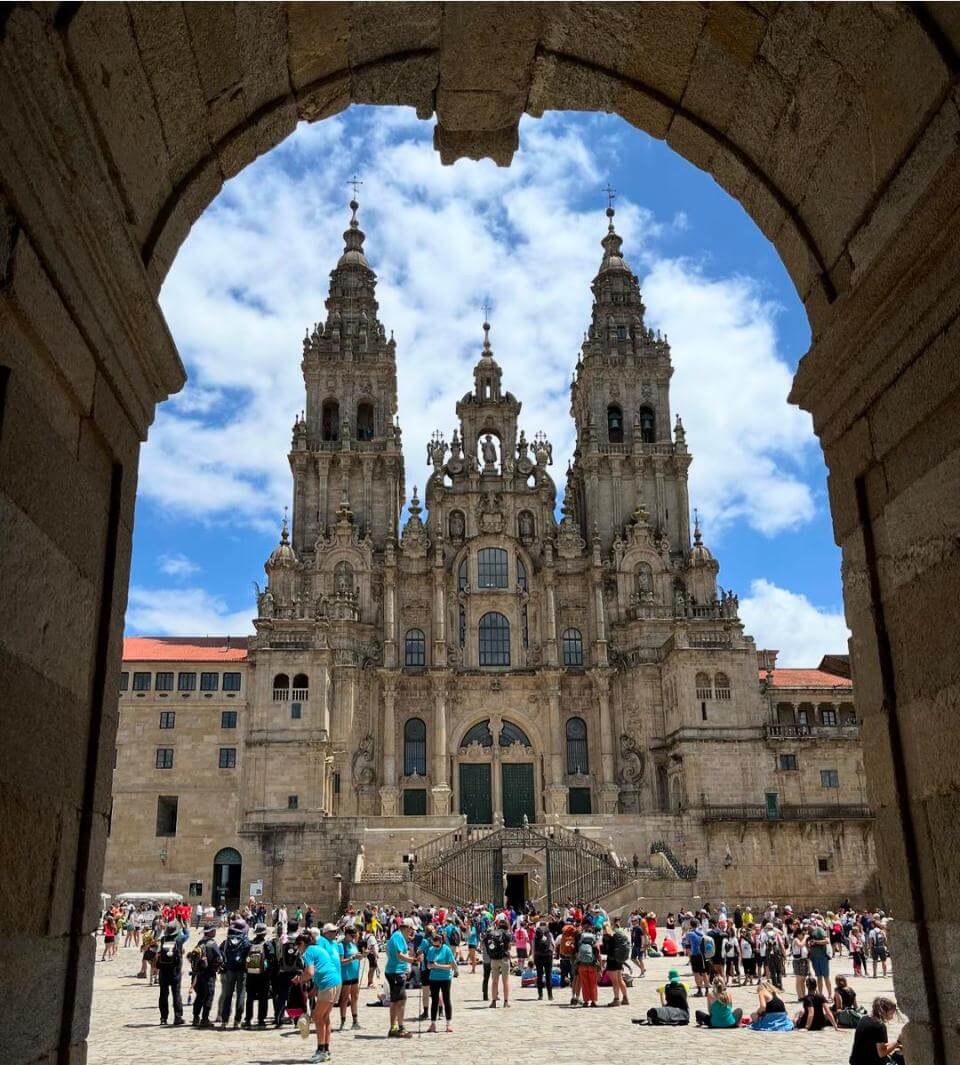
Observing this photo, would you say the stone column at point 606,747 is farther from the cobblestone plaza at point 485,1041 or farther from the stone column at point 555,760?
the cobblestone plaza at point 485,1041

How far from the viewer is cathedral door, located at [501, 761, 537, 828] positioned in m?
49.3

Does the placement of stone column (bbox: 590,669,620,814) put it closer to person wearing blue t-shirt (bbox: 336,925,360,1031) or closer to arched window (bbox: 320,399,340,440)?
arched window (bbox: 320,399,340,440)

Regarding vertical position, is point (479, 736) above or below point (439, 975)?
above

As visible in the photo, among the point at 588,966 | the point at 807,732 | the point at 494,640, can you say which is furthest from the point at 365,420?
the point at 588,966

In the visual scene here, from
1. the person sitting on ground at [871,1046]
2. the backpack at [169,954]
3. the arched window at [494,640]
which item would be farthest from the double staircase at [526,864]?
the person sitting on ground at [871,1046]

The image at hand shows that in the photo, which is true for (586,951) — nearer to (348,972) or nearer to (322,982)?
(348,972)

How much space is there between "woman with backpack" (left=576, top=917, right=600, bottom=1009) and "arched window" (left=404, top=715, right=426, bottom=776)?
104ft

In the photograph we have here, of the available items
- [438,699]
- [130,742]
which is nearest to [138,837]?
[130,742]

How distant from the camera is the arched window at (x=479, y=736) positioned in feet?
166

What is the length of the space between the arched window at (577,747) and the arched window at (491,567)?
305 inches

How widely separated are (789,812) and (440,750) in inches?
632

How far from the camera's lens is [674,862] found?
43.2 meters

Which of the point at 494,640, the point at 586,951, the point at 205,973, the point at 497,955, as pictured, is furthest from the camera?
the point at 494,640

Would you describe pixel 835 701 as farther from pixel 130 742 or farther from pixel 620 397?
pixel 130 742
